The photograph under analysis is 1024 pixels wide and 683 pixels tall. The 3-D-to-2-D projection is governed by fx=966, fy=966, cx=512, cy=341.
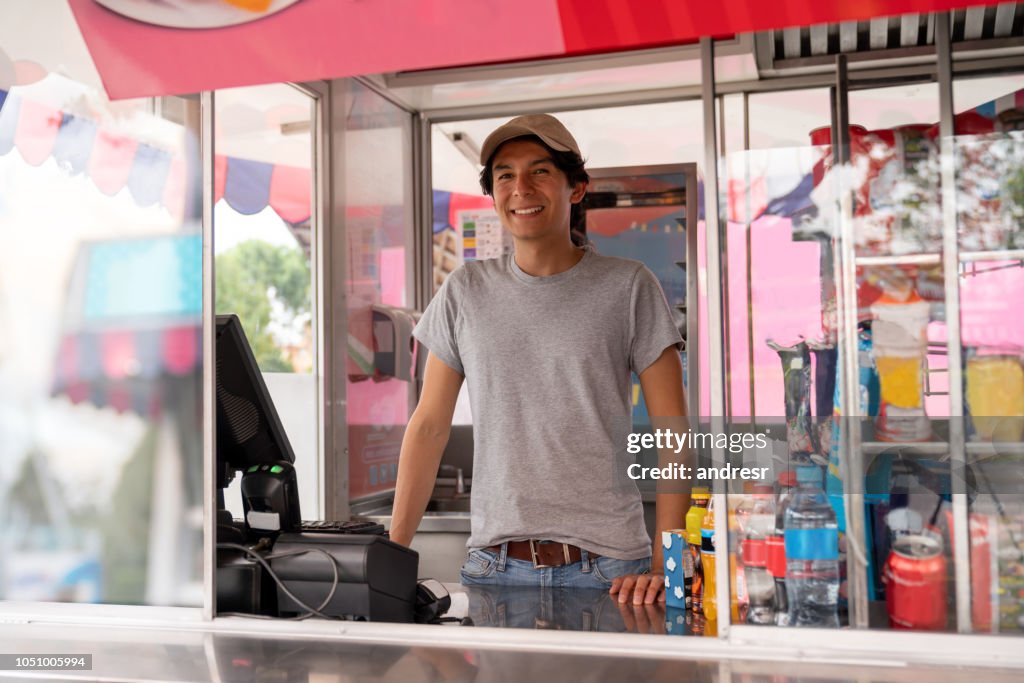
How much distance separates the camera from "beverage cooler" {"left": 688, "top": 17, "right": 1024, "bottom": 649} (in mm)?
1486

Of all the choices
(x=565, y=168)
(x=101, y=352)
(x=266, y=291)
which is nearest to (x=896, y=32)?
(x=565, y=168)

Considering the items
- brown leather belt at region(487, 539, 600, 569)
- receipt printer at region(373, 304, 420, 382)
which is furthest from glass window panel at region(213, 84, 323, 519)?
brown leather belt at region(487, 539, 600, 569)

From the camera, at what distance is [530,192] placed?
217cm

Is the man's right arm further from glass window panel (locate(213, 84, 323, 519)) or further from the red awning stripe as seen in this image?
glass window panel (locate(213, 84, 323, 519))

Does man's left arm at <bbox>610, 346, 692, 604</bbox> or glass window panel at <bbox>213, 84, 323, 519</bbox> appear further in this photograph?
glass window panel at <bbox>213, 84, 323, 519</bbox>

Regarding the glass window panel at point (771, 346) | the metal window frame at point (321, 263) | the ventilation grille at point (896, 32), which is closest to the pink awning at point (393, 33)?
the glass window panel at point (771, 346)

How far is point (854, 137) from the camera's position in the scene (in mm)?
1990

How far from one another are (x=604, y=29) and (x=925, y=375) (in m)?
0.85

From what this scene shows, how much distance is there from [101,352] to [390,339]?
207 centimetres

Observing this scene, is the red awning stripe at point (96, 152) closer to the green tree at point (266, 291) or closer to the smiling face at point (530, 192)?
the smiling face at point (530, 192)

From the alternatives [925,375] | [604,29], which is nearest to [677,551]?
[925,375]

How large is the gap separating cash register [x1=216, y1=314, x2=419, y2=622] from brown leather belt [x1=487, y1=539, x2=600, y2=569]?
0.39 m

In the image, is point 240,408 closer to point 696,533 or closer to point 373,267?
point 696,533

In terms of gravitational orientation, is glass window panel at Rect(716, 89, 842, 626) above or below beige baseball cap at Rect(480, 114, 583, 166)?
below
